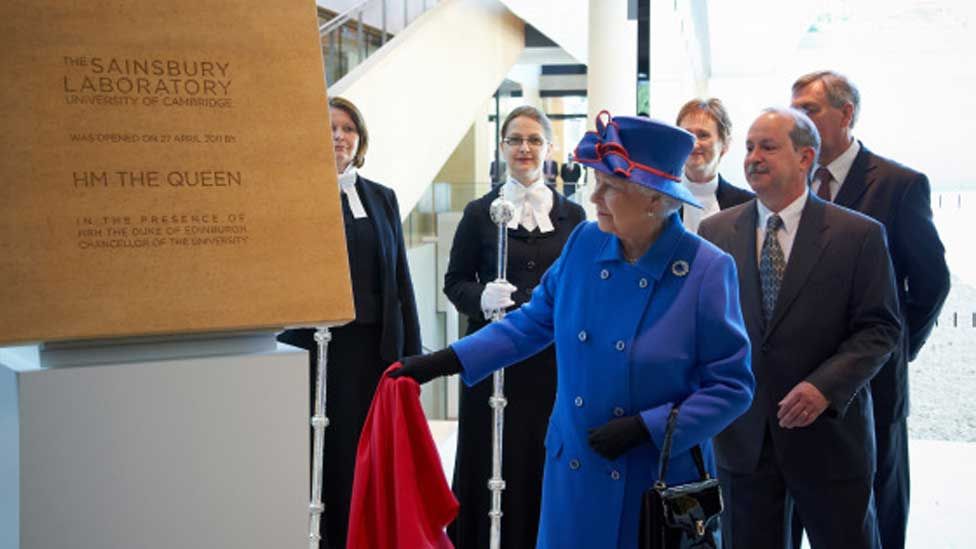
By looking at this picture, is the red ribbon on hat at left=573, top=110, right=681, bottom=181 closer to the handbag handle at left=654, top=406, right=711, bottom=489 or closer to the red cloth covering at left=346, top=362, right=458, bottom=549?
the handbag handle at left=654, top=406, right=711, bottom=489

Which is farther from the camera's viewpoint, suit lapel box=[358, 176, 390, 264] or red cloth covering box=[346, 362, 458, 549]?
suit lapel box=[358, 176, 390, 264]

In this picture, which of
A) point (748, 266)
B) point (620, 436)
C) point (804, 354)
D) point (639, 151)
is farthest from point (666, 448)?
point (748, 266)

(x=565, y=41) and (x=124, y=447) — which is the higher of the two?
(x=565, y=41)

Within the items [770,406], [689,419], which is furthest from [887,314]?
[689,419]

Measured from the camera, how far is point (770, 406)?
2898 mm

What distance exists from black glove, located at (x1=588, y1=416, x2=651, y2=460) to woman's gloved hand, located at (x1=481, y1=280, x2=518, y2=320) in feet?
4.11

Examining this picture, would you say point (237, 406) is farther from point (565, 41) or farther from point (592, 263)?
point (565, 41)

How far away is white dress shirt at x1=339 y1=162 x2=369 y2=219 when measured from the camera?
143 inches

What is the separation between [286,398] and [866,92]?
15.8 ft

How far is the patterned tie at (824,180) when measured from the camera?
348 cm

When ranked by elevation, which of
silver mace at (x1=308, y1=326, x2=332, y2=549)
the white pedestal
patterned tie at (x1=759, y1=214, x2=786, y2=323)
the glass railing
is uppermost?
the glass railing

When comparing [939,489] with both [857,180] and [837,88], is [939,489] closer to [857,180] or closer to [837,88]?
[857,180]

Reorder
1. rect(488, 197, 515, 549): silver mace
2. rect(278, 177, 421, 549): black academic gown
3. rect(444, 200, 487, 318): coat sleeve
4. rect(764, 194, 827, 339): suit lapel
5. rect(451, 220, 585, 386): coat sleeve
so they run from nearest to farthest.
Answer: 1. rect(451, 220, 585, 386): coat sleeve
2. rect(764, 194, 827, 339): suit lapel
3. rect(488, 197, 515, 549): silver mace
4. rect(278, 177, 421, 549): black academic gown
5. rect(444, 200, 487, 318): coat sleeve

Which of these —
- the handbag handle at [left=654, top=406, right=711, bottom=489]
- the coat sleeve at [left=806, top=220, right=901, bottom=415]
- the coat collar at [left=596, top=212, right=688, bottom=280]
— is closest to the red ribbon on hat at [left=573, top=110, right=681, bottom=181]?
the coat collar at [left=596, top=212, right=688, bottom=280]
